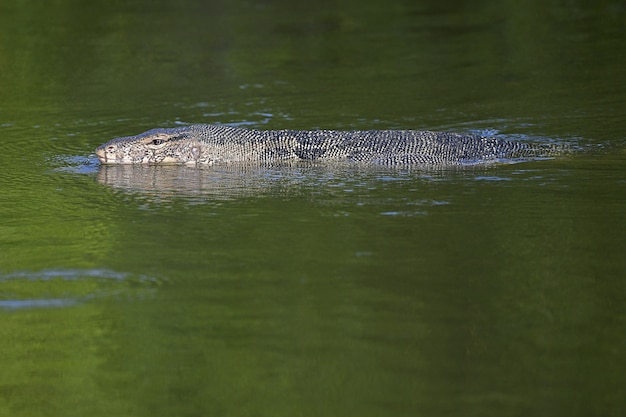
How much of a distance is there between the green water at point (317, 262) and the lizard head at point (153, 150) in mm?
237

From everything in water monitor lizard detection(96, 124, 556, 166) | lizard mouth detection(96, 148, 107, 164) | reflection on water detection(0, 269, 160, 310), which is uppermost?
water monitor lizard detection(96, 124, 556, 166)

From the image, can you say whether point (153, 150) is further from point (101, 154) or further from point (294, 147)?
point (294, 147)

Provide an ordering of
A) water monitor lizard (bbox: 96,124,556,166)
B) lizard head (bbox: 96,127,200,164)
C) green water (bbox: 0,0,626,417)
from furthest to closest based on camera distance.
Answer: lizard head (bbox: 96,127,200,164)
water monitor lizard (bbox: 96,124,556,166)
green water (bbox: 0,0,626,417)

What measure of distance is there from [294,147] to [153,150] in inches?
62.4

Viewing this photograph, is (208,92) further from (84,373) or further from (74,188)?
(84,373)

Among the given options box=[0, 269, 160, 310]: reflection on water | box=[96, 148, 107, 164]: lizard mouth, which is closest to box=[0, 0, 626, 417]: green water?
box=[0, 269, 160, 310]: reflection on water

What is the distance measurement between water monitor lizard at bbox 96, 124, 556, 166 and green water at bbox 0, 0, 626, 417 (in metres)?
0.34

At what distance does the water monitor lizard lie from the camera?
12.9 m

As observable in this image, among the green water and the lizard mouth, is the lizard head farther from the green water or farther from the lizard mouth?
the green water

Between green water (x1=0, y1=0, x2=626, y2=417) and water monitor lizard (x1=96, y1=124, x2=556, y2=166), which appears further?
water monitor lizard (x1=96, y1=124, x2=556, y2=166)

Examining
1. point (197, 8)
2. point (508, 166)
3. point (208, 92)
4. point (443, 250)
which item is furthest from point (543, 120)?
point (197, 8)

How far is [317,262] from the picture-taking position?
28.6 ft

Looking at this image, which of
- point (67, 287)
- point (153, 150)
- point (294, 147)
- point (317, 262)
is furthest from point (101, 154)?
point (317, 262)

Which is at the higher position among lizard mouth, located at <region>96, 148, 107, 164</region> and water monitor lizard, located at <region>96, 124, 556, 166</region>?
water monitor lizard, located at <region>96, 124, 556, 166</region>
